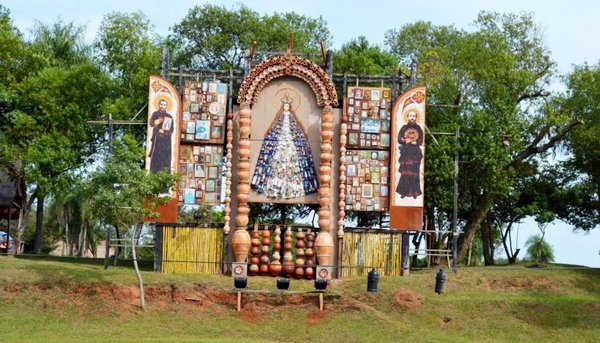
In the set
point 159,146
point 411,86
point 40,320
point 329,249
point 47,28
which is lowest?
point 40,320

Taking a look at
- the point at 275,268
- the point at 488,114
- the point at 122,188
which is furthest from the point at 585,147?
the point at 122,188

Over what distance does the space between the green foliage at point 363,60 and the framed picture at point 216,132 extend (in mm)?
10487

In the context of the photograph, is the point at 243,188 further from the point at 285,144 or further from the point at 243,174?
the point at 285,144

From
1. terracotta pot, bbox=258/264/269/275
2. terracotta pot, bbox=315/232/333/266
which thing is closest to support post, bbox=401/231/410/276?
terracotta pot, bbox=315/232/333/266

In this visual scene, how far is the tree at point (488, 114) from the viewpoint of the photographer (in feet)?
142

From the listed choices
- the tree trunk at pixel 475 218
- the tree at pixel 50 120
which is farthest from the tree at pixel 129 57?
the tree trunk at pixel 475 218

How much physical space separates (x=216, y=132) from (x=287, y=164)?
287 cm

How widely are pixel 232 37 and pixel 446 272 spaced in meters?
19.3

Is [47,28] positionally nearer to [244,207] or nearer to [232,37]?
[232,37]

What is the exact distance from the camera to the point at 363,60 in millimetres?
48344

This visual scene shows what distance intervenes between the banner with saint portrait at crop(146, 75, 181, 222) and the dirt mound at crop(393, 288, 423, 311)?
8465 millimetres

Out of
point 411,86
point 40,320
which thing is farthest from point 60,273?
point 411,86

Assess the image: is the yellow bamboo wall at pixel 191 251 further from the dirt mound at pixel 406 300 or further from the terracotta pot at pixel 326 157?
the dirt mound at pixel 406 300

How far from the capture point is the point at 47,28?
52406 mm
